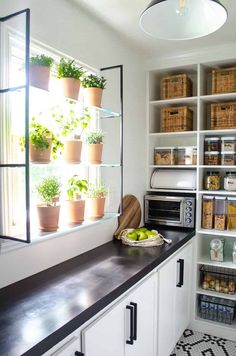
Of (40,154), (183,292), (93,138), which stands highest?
(93,138)

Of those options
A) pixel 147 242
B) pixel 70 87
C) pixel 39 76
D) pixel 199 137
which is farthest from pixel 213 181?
pixel 39 76

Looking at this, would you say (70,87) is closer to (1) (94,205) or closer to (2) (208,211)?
(1) (94,205)

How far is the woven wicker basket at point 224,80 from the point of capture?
260 cm

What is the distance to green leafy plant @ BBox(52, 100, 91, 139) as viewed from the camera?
1.84 metres

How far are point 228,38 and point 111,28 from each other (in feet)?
3.10

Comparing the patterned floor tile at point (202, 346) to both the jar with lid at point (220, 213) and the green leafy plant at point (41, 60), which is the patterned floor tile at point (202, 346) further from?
the green leafy plant at point (41, 60)

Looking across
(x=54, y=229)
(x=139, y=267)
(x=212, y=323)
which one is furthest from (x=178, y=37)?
(x=212, y=323)

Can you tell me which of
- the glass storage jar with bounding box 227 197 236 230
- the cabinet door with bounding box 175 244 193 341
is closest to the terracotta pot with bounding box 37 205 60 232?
the cabinet door with bounding box 175 244 193 341

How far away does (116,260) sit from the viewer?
193 cm

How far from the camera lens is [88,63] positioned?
2121 millimetres

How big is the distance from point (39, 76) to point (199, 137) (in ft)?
5.54

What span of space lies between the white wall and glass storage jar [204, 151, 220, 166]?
576 mm

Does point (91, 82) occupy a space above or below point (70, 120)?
above

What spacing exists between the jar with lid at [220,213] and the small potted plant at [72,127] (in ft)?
4.66
